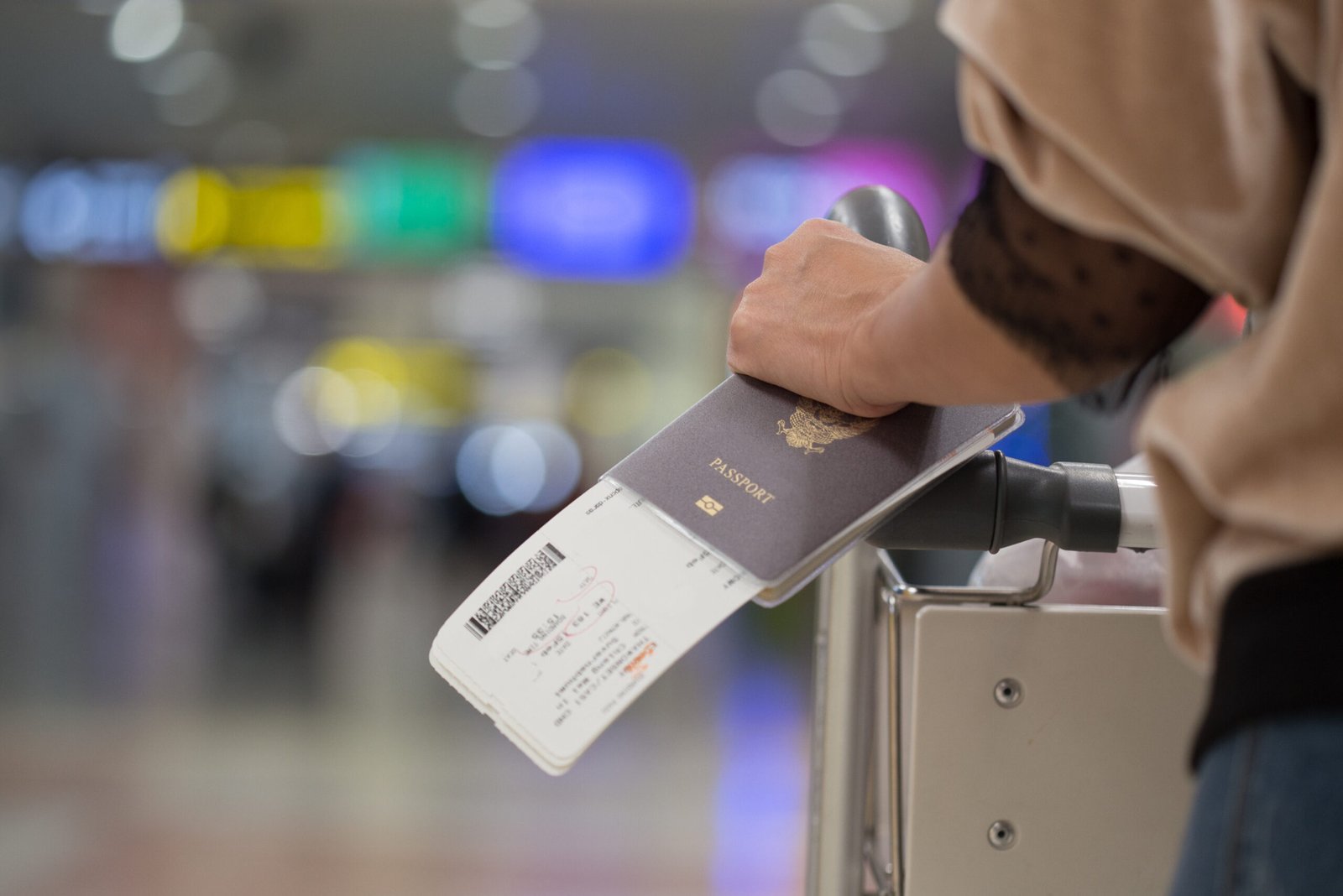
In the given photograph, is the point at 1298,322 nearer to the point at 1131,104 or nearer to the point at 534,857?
the point at 1131,104

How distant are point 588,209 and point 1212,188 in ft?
25.4

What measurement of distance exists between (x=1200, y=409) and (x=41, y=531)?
8115 millimetres

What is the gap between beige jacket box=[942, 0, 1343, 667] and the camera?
0.46 metres

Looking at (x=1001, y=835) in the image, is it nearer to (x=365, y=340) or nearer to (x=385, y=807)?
(x=385, y=807)

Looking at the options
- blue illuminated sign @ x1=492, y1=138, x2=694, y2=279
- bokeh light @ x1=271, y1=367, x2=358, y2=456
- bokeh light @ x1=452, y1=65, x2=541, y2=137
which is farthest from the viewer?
bokeh light @ x1=271, y1=367, x2=358, y2=456

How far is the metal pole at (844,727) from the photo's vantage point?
914mm

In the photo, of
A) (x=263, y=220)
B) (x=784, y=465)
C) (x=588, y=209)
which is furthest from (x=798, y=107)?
(x=784, y=465)

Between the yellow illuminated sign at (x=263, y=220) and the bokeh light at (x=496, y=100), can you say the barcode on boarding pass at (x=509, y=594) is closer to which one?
the bokeh light at (x=496, y=100)

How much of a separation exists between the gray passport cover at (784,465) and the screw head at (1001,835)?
0.26 meters

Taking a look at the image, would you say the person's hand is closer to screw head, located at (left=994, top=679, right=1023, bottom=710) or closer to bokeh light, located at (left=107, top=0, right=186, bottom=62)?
screw head, located at (left=994, top=679, right=1023, bottom=710)

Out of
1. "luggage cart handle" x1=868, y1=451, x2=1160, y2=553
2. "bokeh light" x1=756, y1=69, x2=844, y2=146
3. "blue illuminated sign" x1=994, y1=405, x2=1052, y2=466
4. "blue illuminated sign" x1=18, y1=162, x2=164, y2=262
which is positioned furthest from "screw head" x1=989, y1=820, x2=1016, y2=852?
"blue illuminated sign" x1=18, y1=162, x2=164, y2=262

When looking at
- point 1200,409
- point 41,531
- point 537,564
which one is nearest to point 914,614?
point 537,564

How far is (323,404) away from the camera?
386 inches

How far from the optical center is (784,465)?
736mm
